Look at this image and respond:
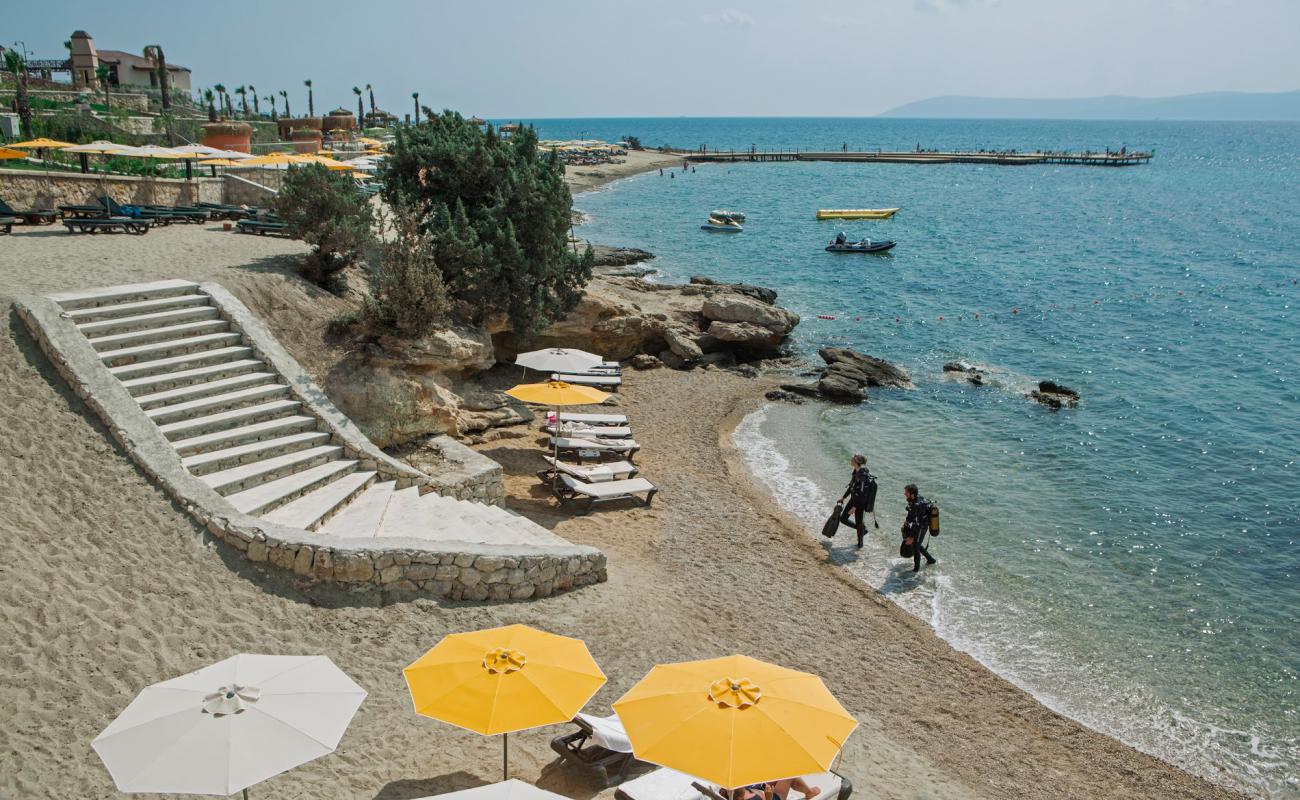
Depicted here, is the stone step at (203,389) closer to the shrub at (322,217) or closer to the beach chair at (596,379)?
the shrub at (322,217)

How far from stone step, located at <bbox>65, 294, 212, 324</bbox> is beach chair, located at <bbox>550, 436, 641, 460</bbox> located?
7109 mm

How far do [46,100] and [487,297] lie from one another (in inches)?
1586

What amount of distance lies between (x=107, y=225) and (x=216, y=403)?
11168 millimetres

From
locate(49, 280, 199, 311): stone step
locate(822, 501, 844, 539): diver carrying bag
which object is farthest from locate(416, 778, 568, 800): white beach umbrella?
locate(49, 280, 199, 311): stone step

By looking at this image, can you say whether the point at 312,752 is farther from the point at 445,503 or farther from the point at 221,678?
the point at 445,503

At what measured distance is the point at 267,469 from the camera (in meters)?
12.5

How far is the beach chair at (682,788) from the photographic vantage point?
796 cm

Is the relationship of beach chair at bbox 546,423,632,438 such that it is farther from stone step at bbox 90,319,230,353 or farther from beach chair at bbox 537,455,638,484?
stone step at bbox 90,319,230,353

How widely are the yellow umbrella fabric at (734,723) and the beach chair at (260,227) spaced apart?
61.8 feet

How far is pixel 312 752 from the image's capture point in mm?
5961

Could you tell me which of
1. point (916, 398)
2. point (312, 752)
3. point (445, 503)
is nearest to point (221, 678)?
point (312, 752)

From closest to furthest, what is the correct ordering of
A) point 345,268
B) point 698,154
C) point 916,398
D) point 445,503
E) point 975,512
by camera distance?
point 445,503
point 975,512
point 345,268
point 916,398
point 698,154

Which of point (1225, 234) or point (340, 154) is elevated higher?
point (340, 154)

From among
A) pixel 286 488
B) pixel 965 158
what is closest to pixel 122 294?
pixel 286 488
